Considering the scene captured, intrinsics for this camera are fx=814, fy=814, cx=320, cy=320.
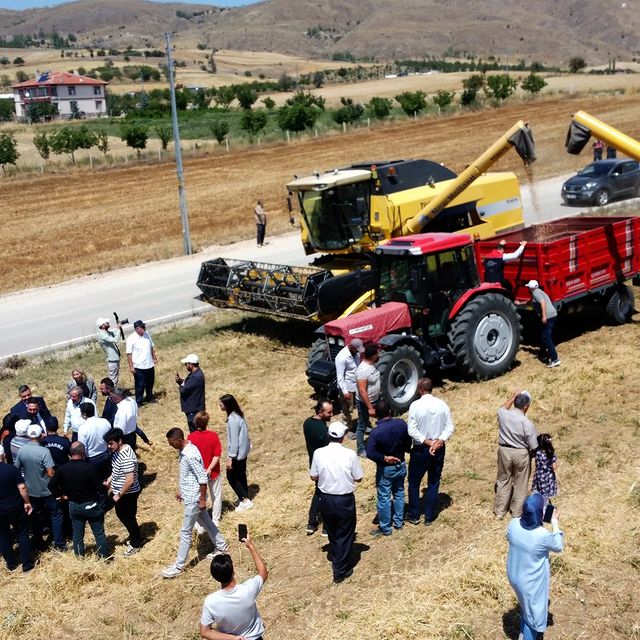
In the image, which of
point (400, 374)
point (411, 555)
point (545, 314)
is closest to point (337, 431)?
point (411, 555)

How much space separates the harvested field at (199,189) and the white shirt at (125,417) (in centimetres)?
1471

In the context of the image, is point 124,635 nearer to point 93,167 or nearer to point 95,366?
point 95,366

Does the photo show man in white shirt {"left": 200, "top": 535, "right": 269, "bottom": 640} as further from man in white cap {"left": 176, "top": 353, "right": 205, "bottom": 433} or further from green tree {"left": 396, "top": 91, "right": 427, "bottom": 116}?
green tree {"left": 396, "top": 91, "right": 427, "bottom": 116}

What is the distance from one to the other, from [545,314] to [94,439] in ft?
24.5

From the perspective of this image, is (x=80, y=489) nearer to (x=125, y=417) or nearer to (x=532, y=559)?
(x=125, y=417)

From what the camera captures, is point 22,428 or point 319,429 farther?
point 22,428

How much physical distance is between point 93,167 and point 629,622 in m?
45.5

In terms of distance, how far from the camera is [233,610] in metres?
6.00

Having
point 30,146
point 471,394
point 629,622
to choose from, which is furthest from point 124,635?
point 30,146

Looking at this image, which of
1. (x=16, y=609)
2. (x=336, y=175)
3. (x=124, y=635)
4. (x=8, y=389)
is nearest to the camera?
(x=124, y=635)

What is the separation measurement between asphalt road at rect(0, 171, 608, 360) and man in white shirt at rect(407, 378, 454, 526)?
9.59 metres

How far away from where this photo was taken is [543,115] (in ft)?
179

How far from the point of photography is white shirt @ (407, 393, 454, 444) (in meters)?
8.64

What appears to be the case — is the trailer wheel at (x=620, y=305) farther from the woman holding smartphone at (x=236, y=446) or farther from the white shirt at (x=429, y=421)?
the woman holding smartphone at (x=236, y=446)
